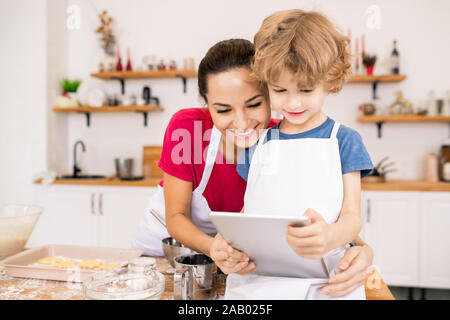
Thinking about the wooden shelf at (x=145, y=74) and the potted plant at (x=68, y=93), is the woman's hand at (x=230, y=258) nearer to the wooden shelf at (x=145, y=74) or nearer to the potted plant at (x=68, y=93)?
the wooden shelf at (x=145, y=74)

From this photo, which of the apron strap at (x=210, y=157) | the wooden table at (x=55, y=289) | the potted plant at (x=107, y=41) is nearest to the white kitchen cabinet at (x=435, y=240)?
the wooden table at (x=55, y=289)

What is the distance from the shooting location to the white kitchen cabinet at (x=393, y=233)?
7.96ft

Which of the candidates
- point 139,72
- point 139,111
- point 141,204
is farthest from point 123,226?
point 139,72

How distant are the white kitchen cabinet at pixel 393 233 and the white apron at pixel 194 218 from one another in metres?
1.56

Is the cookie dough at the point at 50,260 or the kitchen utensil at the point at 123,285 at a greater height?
the kitchen utensil at the point at 123,285

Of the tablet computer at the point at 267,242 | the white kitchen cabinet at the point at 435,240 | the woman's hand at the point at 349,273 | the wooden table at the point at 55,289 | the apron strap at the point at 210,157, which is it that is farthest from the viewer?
the white kitchen cabinet at the point at 435,240

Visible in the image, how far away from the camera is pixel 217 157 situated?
3.48 feet

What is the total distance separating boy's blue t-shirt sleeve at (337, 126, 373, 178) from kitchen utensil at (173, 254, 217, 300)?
0.36m

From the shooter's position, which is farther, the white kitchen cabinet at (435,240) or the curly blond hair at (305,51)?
the white kitchen cabinet at (435,240)

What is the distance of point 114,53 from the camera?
10.3 feet

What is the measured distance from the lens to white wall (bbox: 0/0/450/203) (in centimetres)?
279

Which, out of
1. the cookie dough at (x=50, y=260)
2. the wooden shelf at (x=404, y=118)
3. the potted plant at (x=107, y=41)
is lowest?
the cookie dough at (x=50, y=260)

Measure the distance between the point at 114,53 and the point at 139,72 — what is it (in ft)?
1.21

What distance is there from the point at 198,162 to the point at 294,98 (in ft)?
1.41
